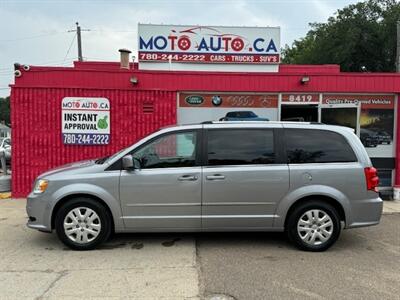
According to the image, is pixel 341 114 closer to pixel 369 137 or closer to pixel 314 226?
pixel 369 137

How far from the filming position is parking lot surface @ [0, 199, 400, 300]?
16.1 ft

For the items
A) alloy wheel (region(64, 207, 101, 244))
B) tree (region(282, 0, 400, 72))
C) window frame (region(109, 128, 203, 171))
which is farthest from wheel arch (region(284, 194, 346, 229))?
tree (region(282, 0, 400, 72))

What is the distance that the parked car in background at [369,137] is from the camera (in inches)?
453

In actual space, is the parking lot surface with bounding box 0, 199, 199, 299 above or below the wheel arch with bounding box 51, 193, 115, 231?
below

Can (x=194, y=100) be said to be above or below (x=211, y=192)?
above

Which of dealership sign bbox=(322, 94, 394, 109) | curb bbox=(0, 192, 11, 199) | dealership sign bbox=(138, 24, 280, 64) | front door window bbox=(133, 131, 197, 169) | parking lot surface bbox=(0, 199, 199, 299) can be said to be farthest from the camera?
dealership sign bbox=(138, 24, 280, 64)

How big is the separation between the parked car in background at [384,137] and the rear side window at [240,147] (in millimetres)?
5918

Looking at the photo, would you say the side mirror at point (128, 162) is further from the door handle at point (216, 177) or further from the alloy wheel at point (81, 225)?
the door handle at point (216, 177)

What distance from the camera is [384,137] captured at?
37.8 feet

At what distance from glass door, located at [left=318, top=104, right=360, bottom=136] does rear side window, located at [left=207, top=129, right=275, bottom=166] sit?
17.2 feet

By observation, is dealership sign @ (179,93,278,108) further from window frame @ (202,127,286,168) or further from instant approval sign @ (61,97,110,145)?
window frame @ (202,127,286,168)

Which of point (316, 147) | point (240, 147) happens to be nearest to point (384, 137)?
point (316, 147)

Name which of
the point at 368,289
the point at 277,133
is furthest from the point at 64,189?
the point at 368,289

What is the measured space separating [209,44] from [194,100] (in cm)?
368
